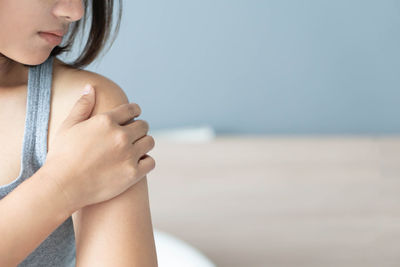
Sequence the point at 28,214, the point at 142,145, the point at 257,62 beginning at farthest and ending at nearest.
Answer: the point at 257,62
the point at 142,145
the point at 28,214

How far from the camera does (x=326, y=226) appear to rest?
1953 millimetres

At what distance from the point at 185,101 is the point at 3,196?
4.40 ft

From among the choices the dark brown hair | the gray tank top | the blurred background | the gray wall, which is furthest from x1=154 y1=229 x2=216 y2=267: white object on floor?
the gray wall

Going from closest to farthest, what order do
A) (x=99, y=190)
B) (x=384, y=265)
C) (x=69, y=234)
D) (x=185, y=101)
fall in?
(x=99, y=190)
(x=69, y=234)
(x=384, y=265)
(x=185, y=101)

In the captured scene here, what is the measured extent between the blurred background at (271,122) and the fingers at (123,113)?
1.15 metres

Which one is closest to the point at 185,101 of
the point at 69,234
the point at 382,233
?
the point at 382,233

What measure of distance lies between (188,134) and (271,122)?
1.07ft

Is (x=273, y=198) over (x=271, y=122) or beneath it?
beneath

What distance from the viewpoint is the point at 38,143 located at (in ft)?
2.54

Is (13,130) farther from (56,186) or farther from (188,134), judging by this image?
(188,134)

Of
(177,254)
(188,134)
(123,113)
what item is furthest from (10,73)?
(188,134)

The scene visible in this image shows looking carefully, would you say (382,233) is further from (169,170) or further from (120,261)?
(120,261)

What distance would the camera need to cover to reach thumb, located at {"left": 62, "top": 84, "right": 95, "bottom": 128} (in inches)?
29.0

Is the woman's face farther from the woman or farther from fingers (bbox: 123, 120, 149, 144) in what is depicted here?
fingers (bbox: 123, 120, 149, 144)
